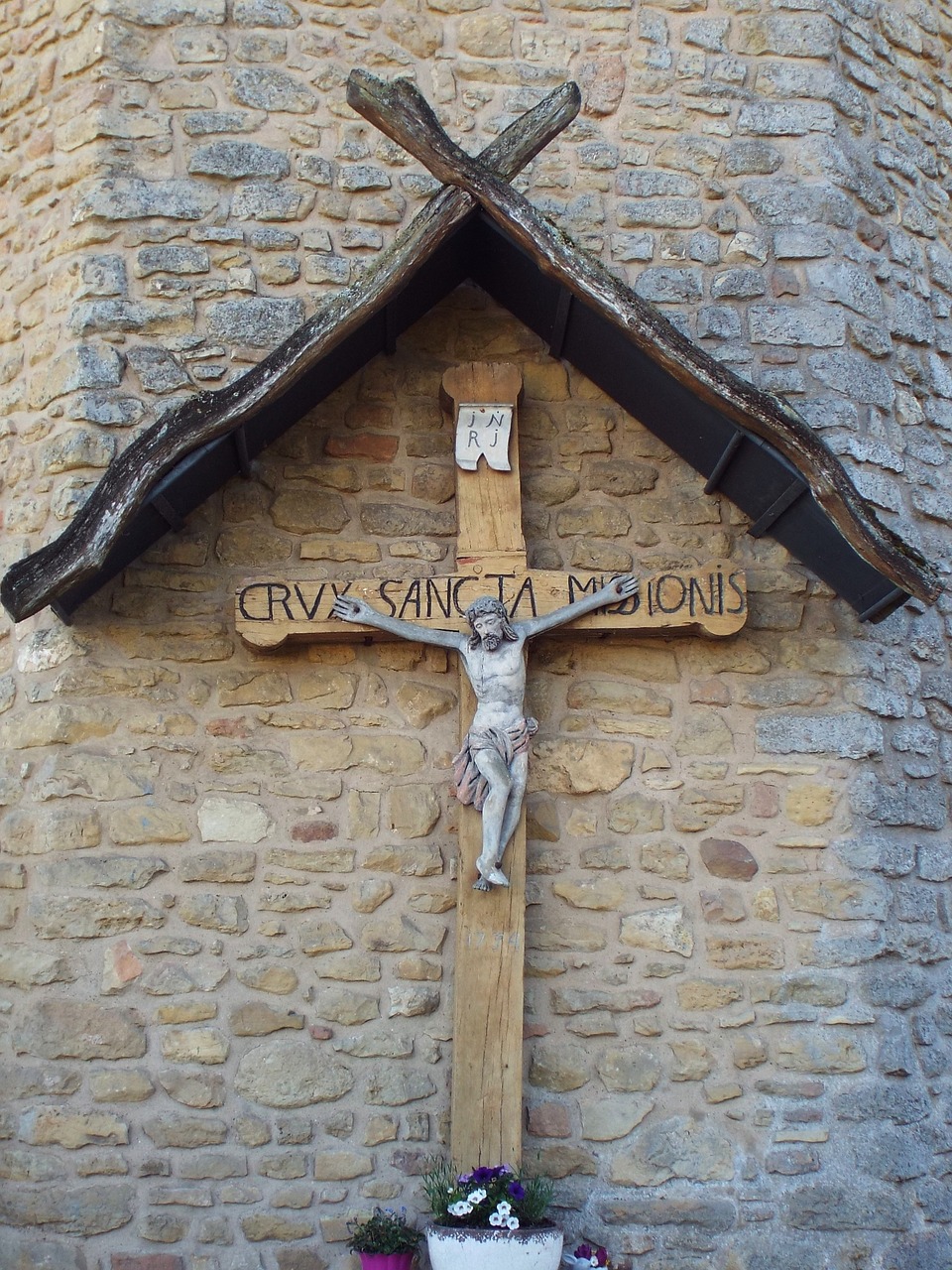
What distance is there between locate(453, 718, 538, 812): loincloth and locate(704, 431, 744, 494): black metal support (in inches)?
40.7

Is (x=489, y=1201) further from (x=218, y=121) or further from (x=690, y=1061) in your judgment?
(x=218, y=121)

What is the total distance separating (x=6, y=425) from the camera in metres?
4.96

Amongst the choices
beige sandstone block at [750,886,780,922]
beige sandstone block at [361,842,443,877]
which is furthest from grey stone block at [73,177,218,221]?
beige sandstone block at [750,886,780,922]

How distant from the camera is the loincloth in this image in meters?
4.29

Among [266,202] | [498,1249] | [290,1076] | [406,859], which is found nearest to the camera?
[498,1249]

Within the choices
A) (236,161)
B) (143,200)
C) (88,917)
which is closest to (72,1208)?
(88,917)

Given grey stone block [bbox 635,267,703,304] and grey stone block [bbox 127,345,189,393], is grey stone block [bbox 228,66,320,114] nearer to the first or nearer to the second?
grey stone block [bbox 127,345,189,393]

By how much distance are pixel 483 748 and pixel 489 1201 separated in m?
1.25

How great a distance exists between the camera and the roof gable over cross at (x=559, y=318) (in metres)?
4.03

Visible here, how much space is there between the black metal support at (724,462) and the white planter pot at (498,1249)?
7.62 ft

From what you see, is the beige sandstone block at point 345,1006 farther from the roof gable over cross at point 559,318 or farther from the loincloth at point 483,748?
the roof gable over cross at point 559,318

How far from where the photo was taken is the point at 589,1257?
397 cm

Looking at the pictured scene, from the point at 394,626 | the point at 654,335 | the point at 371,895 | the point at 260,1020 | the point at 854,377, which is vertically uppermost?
the point at 854,377

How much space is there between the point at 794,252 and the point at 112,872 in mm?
3122
